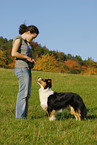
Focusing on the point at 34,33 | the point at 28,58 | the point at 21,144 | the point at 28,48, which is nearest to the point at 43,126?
the point at 21,144

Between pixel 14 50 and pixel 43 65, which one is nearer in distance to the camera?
pixel 14 50

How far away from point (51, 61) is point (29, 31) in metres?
58.5

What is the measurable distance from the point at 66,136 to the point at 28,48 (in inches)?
97.4

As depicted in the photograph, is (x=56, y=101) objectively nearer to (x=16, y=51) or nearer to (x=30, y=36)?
(x=16, y=51)

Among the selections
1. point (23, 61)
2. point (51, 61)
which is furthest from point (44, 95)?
point (51, 61)

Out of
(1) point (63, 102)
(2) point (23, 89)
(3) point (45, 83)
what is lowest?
(1) point (63, 102)

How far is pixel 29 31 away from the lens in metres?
4.98

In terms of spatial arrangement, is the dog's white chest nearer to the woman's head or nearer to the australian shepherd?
the australian shepherd

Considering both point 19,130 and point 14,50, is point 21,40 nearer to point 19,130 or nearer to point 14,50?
point 14,50

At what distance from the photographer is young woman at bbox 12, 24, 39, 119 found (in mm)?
4895

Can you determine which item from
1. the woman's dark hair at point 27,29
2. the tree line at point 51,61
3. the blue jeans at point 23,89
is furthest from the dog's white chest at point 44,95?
the tree line at point 51,61

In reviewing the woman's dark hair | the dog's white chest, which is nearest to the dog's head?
the dog's white chest

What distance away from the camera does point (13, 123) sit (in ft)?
15.1

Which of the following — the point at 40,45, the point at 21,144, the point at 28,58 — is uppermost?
the point at 40,45
